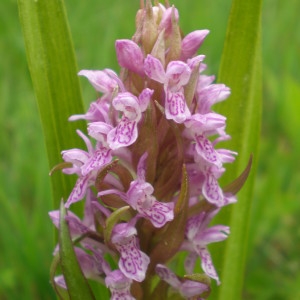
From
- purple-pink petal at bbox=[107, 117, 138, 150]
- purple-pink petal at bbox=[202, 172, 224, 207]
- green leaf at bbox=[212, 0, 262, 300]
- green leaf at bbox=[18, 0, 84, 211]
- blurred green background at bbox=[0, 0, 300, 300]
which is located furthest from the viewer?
blurred green background at bbox=[0, 0, 300, 300]

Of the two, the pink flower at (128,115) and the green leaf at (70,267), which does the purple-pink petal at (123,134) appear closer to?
the pink flower at (128,115)

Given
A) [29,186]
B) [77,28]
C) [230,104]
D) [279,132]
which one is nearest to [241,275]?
[230,104]

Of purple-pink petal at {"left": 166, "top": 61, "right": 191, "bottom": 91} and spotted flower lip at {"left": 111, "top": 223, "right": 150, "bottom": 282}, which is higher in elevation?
purple-pink petal at {"left": 166, "top": 61, "right": 191, "bottom": 91}

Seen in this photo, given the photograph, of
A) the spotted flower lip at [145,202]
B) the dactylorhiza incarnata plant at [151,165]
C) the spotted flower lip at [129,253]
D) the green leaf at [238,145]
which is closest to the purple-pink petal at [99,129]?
the dactylorhiza incarnata plant at [151,165]

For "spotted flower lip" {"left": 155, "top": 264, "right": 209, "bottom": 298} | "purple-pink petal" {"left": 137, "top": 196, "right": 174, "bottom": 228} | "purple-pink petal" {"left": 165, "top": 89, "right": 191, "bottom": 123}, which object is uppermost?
"purple-pink petal" {"left": 165, "top": 89, "right": 191, "bottom": 123}

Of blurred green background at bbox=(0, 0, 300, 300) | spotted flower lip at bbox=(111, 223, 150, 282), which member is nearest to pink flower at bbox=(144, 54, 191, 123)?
spotted flower lip at bbox=(111, 223, 150, 282)

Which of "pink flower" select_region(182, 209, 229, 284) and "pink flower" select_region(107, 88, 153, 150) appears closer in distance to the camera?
"pink flower" select_region(107, 88, 153, 150)

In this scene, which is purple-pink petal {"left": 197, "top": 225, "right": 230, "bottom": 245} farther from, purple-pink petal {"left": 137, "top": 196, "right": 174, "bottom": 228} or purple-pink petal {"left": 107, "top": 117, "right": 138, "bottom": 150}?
purple-pink petal {"left": 107, "top": 117, "right": 138, "bottom": 150}

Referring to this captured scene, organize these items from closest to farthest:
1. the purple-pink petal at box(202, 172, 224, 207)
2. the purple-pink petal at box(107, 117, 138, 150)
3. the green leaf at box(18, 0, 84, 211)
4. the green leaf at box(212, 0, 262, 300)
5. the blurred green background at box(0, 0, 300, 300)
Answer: the purple-pink petal at box(107, 117, 138, 150) < the purple-pink petal at box(202, 172, 224, 207) < the green leaf at box(18, 0, 84, 211) < the green leaf at box(212, 0, 262, 300) < the blurred green background at box(0, 0, 300, 300)
